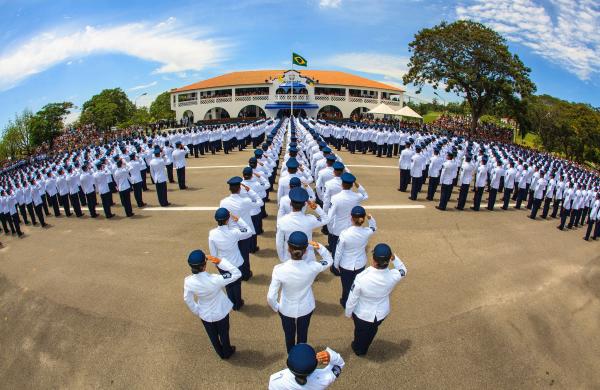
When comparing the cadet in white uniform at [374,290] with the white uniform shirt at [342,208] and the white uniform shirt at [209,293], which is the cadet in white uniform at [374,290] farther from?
the white uniform shirt at [342,208]

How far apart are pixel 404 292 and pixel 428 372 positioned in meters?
1.90

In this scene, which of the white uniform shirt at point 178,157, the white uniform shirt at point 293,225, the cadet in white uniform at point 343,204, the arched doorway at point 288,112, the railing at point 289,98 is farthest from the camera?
the arched doorway at point 288,112

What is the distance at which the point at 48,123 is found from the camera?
53.8 metres

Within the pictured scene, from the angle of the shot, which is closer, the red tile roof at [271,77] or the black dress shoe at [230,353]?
the black dress shoe at [230,353]

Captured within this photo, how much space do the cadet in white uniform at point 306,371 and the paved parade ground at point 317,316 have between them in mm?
1774

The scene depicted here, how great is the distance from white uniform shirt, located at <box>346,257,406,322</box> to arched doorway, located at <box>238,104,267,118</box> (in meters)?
51.4

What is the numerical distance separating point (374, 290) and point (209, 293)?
73.8 inches

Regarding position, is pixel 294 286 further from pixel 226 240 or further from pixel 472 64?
pixel 472 64

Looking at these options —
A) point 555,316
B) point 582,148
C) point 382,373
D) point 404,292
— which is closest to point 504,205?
point 555,316

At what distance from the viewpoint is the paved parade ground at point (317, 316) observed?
455 cm

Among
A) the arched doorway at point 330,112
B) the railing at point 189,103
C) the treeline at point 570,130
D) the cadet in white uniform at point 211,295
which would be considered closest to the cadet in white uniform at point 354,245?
the cadet in white uniform at point 211,295

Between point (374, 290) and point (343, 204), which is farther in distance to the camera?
point (343, 204)

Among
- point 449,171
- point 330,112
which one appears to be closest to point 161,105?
point 330,112

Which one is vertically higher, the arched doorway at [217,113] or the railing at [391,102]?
the railing at [391,102]
